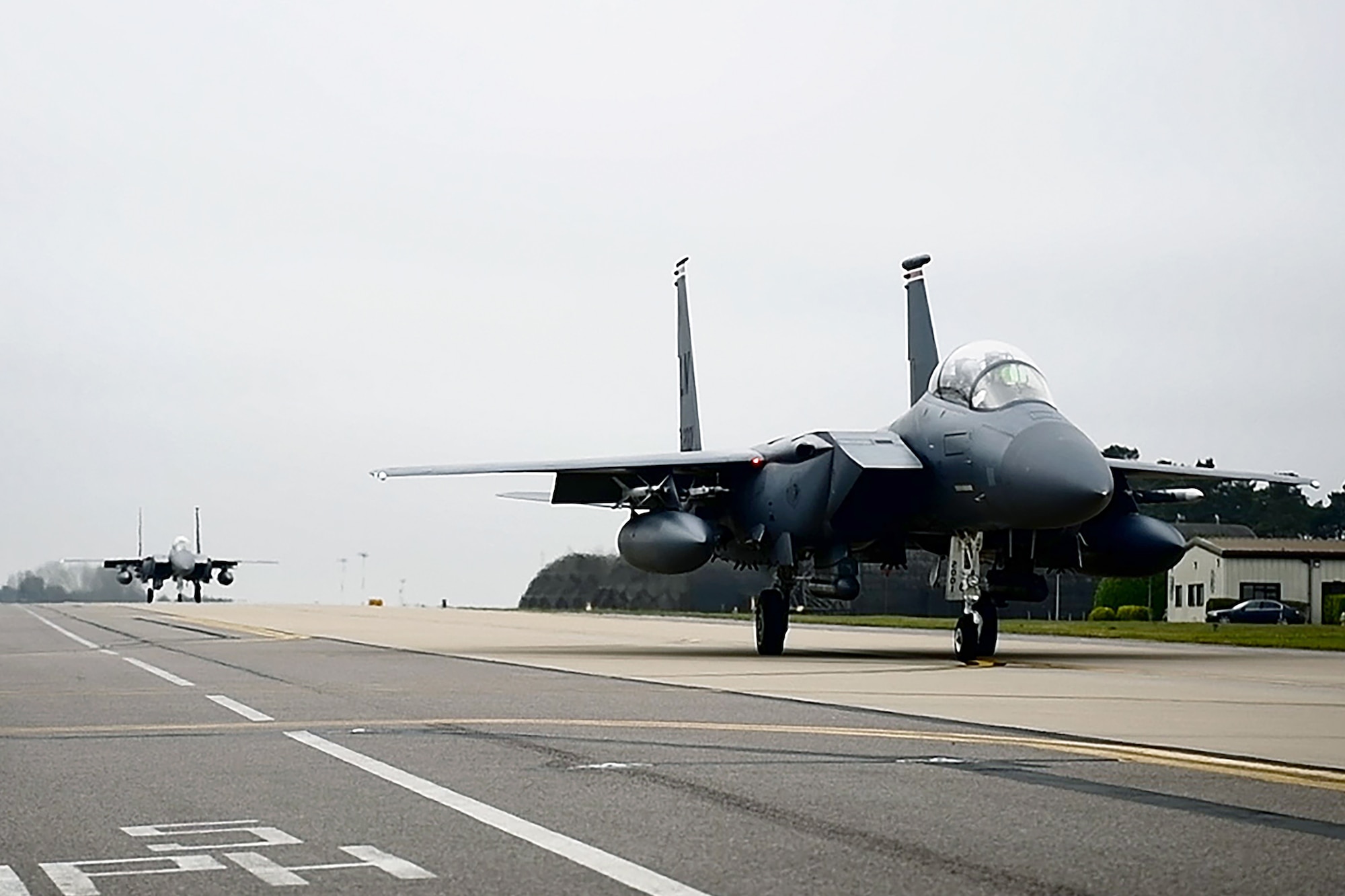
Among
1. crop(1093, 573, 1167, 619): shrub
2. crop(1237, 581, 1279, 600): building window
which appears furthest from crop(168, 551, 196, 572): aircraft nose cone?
crop(1237, 581, 1279, 600): building window

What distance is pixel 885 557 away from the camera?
2584 cm

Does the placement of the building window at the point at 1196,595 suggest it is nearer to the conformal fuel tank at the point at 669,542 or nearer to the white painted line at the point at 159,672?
the conformal fuel tank at the point at 669,542

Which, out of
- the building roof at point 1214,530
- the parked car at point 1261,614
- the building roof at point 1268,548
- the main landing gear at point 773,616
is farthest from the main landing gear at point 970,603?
the building roof at point 1214,530

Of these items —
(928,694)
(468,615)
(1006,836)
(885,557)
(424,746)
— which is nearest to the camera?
(1006,836)

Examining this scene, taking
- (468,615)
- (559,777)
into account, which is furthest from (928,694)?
(468,615)

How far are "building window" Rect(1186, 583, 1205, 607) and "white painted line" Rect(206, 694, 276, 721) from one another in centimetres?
5791

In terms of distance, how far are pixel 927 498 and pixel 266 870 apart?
17.6 meters

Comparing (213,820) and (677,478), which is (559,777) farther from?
(677,478)

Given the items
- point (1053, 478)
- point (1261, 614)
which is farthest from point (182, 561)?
point (1053, 478)

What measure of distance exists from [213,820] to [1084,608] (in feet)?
223

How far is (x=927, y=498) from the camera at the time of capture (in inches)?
928

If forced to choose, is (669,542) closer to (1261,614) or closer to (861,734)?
(861,734)

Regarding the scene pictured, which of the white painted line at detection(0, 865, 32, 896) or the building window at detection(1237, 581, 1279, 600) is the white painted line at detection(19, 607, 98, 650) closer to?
the white painted line at detection(0, 865, 32, 896)

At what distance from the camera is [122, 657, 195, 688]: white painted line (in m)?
18.5
